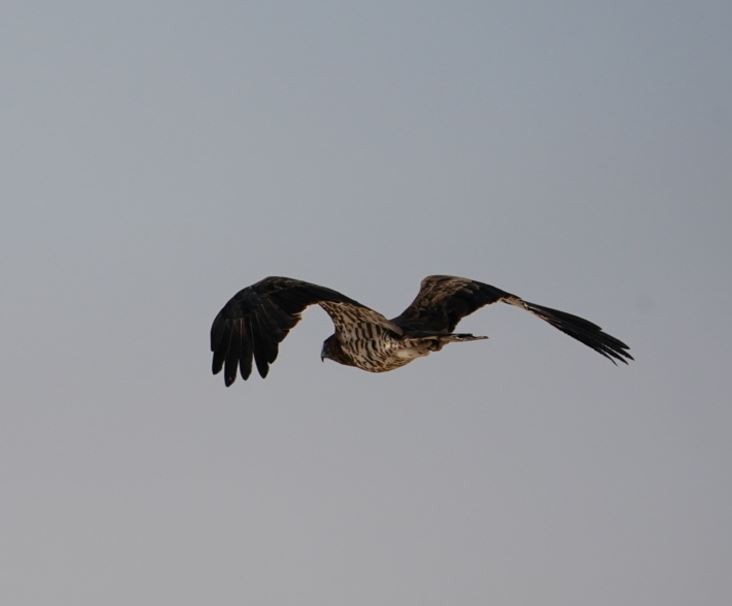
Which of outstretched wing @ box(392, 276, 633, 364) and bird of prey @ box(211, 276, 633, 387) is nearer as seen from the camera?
bird of prey @ box(211, 276, 633, 387)

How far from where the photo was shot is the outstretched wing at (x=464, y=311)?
68.3 ft

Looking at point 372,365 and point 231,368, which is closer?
point 231,368

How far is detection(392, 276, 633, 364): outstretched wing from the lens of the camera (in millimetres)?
20812

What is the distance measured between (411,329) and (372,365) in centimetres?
A: 61

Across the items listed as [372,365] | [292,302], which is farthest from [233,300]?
[372,365]

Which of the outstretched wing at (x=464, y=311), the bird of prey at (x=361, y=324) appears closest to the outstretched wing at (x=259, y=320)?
the bird of prey at (x=361, y=324)

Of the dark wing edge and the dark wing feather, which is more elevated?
the dark wing feather

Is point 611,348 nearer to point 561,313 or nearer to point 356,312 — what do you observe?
point 561,313

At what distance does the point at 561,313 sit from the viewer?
69.4ft

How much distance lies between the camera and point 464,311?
21375mm

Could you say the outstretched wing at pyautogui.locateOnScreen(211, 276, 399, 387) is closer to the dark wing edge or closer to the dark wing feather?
the dark wing edge

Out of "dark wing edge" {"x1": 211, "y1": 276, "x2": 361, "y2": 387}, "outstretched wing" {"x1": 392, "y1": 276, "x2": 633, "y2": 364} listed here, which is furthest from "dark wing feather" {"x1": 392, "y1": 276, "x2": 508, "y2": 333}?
"dark wing edge" {"x1": 211, "y1": 276, "x2": 361, "y2": 387}

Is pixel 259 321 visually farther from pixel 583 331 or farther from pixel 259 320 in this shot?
pixel 583 331

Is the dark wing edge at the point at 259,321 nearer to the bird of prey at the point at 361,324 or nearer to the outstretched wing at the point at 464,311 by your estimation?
the bird of prey at the point at 361,324
